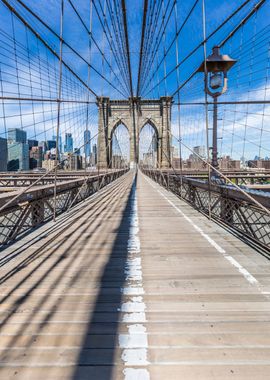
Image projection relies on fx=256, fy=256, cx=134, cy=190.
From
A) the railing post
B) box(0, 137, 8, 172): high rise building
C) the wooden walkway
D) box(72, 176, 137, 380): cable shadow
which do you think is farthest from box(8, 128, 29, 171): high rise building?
box(72, 176, 137, 380): cable shadow

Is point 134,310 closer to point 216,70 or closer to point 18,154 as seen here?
point 216,70

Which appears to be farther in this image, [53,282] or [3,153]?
[3,153]

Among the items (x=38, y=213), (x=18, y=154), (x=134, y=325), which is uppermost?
(x=18, y=154)

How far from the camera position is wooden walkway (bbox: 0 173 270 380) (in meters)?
1.38

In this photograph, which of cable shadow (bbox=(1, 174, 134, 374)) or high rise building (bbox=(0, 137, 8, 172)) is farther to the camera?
high rise building (bbox=(0, 137, 8, 172))

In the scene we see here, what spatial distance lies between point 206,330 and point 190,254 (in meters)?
1.44

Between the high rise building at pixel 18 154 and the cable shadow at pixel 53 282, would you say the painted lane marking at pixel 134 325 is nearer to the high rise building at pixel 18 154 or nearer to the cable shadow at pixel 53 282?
the cable shadow at pixel 53 282

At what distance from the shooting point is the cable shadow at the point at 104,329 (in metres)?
1.36

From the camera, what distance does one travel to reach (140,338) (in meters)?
1.60

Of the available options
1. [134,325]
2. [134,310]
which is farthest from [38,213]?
[134,325]

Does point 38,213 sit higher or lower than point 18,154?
lower

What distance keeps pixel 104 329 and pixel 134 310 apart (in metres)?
0.29

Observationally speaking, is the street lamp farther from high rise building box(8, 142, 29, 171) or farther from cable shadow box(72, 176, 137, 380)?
high rise building box(8, 142, 29, 171)

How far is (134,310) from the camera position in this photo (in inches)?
75.1
